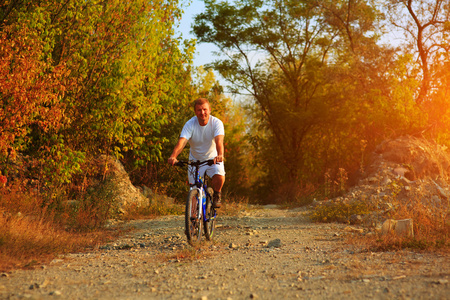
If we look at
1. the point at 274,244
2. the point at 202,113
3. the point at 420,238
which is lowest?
the point at 274,244

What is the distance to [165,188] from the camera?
1597cm

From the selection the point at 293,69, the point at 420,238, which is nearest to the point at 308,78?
the point at 293,69

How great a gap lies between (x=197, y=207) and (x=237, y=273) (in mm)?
1615

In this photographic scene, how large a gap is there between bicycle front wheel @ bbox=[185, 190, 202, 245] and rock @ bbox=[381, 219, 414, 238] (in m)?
2.85

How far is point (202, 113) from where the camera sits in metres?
6.56

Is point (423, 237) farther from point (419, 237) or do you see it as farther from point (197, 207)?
point (197, 207)

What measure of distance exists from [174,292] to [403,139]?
13303 mm

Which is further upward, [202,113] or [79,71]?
[79,71]

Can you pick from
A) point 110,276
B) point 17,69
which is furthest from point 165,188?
point 110,276

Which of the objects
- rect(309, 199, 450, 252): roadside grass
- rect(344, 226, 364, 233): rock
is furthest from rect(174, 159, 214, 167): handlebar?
rect(344, 226, 364, 233): rock

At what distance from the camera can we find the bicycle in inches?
243

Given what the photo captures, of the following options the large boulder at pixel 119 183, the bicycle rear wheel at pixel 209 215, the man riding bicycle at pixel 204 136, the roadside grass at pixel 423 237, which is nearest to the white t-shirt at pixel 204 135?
the man riding bicycle at pixel 204 136

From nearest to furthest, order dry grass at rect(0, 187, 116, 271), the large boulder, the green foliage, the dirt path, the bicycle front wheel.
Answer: the dirt path, dry grass at rect(0, 187, 116, 271), the bicycle front wheel, the large boulder, the green foliage

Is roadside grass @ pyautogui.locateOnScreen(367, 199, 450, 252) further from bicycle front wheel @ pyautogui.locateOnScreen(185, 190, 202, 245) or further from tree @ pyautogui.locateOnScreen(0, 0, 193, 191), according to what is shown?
tree @ pyautogui.locateOnScreen(0, 0, 193, 191)
